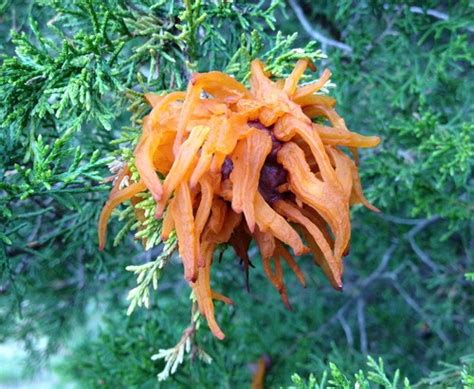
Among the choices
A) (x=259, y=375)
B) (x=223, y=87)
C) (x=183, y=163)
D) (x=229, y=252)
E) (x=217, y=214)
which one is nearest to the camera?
(x=183, y=163)

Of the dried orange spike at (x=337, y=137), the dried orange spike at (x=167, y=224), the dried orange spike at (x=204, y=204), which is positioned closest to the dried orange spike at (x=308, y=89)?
the dried orange spike at (x=337, y=137)

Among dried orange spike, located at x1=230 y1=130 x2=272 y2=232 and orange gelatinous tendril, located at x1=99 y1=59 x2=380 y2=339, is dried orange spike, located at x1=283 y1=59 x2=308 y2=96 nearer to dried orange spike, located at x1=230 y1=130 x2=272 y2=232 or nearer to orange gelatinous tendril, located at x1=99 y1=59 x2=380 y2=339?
orange gelatinous tendril, located at x1=99 y1=59 x2=380 y2=339

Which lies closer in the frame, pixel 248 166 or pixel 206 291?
pixel 248 166

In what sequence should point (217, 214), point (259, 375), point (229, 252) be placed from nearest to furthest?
1. point (217, 214)
2. point (259, 375)
3. point (229, 252)

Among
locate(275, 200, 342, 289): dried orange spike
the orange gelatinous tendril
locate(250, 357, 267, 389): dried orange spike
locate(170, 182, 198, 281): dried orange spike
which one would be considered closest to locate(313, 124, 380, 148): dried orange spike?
the orange gelatinous tendril

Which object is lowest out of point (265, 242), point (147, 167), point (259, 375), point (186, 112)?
point (259, 375)

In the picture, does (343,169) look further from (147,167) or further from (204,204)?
(147,167)

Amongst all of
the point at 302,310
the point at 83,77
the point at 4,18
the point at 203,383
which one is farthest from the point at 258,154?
the point at 302,310

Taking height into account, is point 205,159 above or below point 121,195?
above

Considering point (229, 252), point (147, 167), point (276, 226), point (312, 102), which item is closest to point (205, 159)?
point (147, 167)
